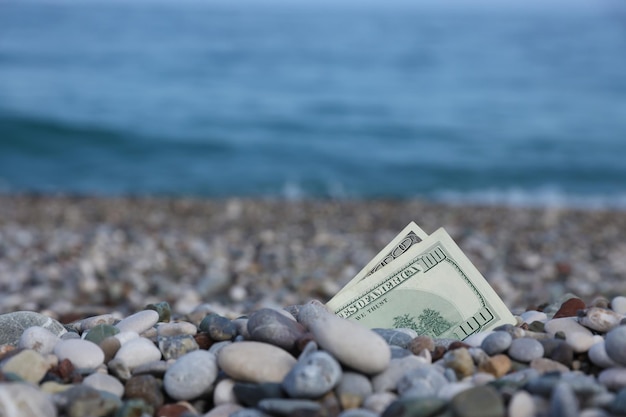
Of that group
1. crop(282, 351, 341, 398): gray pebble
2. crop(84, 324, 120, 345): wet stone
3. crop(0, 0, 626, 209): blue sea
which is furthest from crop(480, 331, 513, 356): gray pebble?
crop(0, 0, 626, 209): blue sea

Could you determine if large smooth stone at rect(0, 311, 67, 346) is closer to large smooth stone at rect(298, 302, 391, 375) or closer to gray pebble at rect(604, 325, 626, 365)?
large smooth stone at rect(298, 302, 391, 375)

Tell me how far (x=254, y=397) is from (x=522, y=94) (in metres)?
21.7

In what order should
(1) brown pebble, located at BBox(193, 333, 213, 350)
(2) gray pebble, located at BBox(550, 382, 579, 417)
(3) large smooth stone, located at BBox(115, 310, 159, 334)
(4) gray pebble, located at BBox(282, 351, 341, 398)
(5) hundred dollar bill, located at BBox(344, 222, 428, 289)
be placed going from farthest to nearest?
1. (5) hundred dollar bill, located at BBox(344, 222, 428, 289)
2. (3) large smooth stone, located at BBox(115, 310, 159, 334)
3. (1) brown pebble, located at BBox(193, 333, 213, 350)
4. (4) gray pebble, located at BBox(282, 351, 341, 398)
5. (2) gray pebble, located at BBox(550, 382, 579, 417)

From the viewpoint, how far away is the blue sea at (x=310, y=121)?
13.1m

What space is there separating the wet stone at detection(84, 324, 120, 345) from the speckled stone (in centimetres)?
11

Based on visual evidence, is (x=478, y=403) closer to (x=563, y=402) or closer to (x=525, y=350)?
(x=563, y=402)

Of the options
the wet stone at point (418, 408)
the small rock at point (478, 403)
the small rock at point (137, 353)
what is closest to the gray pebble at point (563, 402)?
the small rock at point (478, 403)

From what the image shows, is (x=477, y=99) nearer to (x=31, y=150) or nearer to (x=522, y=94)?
(x=522, y=94)

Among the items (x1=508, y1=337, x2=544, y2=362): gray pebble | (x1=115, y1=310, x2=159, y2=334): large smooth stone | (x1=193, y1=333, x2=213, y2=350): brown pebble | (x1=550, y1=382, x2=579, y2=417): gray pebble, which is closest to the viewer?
Result: (x1=550, y1=382, x2=579, y2=417): gray pebble

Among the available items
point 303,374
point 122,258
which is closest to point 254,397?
point 303,374

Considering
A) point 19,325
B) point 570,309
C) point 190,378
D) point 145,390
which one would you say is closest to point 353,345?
point 190,378

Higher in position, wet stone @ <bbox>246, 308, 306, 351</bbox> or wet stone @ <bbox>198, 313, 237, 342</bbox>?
wet stone @ <bbox>246, 308, 306, 351</bbox>

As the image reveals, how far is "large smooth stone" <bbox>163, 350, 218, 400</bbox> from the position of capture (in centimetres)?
206

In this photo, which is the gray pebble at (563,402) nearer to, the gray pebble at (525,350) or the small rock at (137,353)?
the gray pebble at (525,350)
